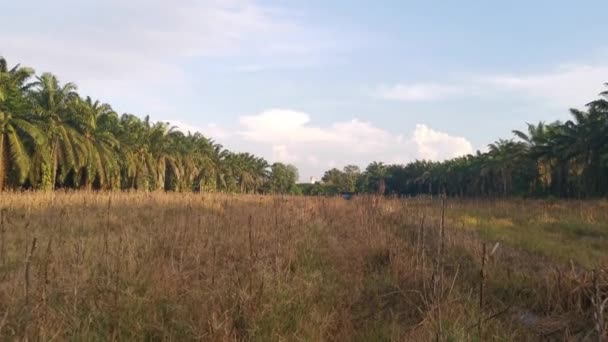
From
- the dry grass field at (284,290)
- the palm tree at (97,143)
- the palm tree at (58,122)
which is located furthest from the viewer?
the palm tree at (97,143)

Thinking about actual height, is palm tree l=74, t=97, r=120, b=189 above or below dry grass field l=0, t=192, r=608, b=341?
above

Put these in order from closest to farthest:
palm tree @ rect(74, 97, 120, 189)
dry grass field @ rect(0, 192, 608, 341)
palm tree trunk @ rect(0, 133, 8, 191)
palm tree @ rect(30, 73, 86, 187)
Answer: dry grass field @ rect(0, 192, 608, 341)
palm tree trunk @ rect(0, 133, 8, 191)
palm tree @ rect(30, 73, 86, 187)
palm tree @ rect(74, 97, 120, 189)

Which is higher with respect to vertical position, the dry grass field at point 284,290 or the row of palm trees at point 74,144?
the row of palm trees at point 74,144

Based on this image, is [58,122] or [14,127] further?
[58,122]

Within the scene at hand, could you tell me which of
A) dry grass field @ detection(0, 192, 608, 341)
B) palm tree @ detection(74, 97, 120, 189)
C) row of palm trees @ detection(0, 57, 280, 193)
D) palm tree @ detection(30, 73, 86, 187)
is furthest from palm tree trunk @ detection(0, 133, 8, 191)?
dry grass field @ detection(0, 192, 608, 341)

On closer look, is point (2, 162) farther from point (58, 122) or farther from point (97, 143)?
point (97, 143)

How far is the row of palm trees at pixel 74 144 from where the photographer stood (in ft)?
75.6

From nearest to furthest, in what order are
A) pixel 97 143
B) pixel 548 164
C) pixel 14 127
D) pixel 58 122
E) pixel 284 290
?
1. pixel 284 290
2. pixel 14 127
3. pixel 58 122
4. pixel 97 143
5. pixel 548 164

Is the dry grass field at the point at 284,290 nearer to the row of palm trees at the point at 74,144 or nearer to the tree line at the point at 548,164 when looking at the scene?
the tree line at the point at 548,164

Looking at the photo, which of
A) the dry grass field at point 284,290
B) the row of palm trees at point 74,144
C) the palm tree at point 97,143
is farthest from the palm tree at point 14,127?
the dry grass field at point 284,290

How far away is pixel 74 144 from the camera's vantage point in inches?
1069

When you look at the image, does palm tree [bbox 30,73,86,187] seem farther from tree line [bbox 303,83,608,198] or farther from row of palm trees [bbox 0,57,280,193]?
tree line [bbox 303,83,608,198]

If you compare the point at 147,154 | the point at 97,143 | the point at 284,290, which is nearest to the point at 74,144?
the point at 97,143

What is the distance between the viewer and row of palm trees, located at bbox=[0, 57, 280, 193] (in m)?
23.0
